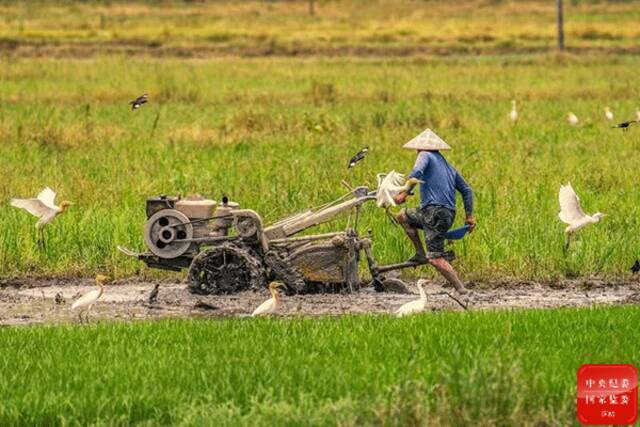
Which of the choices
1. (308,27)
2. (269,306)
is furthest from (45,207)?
(308,27)

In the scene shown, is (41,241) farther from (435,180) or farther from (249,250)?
(435,180)

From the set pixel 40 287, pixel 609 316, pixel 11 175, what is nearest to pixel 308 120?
pixel 11 175

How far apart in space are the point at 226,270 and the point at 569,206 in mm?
2869

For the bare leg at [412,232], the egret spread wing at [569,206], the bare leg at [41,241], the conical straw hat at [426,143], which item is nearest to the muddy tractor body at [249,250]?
the bare leg at [412,232]

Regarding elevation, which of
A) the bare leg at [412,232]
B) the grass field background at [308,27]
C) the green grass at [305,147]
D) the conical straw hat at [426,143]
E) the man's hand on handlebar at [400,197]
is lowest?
the grass field background at [308,27]

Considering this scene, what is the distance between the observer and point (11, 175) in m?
16.7

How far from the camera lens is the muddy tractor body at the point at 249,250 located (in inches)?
441

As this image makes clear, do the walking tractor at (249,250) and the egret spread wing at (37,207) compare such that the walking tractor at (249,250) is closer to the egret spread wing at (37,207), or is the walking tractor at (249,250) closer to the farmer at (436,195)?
the farmer at (436,195)

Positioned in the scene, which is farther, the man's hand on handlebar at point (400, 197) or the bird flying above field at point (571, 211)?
the bird flying above field at point (571, 211)

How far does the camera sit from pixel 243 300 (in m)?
11.2

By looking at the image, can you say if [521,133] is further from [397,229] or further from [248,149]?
[397,229]

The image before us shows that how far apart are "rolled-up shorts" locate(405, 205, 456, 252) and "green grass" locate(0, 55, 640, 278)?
1237mm

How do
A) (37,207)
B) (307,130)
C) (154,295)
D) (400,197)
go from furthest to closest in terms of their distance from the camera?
(307,130) < (37,207) < (154,295) < (400,197)

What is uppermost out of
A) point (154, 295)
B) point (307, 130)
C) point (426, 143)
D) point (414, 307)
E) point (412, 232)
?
point (426, 143)
